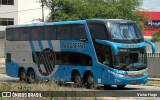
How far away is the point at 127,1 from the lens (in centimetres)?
5100

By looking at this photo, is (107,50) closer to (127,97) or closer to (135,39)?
(135,39)

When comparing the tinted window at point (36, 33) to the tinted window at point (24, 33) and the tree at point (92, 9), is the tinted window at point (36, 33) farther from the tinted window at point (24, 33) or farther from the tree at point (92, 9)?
the tree at point (92, 9)

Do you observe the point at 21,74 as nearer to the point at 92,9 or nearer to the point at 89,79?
the point at 89,79

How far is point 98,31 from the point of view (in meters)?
25.2

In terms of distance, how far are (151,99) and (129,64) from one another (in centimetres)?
589

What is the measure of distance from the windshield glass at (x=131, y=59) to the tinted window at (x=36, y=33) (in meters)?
6.90

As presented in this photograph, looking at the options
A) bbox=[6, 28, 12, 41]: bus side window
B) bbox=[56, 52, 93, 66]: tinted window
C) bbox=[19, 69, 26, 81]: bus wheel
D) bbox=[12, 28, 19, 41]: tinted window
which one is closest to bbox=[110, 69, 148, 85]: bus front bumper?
bbox=[56, 52, 93, 66]: tinted window

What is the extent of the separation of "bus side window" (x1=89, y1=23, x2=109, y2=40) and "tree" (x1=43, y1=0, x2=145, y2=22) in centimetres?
2241

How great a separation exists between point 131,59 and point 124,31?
155 centimetres

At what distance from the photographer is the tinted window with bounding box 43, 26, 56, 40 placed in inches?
1119

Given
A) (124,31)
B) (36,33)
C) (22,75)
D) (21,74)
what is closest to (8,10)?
(21,74)

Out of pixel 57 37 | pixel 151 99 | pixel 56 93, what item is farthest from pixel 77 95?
pixel 57 37

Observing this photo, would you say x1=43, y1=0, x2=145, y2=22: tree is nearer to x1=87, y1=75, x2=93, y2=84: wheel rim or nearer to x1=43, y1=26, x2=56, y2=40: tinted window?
x1=43, y1=26, x2=56, y2=40: tinted window

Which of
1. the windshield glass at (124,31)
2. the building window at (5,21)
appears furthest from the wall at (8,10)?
the windshield glass at (124,31)
